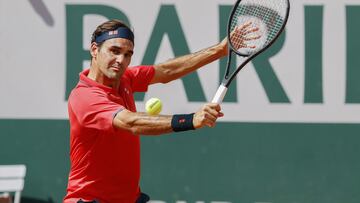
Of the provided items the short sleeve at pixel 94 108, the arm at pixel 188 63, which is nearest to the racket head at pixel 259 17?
the arm at pixel 188 63

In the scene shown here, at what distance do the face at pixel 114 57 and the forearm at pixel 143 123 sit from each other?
1.25 feet

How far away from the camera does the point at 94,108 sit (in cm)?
416

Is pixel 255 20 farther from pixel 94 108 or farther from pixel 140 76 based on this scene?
pixel 94 108

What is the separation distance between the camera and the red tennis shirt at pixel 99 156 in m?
4.29

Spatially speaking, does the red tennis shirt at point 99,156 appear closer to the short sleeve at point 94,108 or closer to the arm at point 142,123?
the short sleeve at point 94,108

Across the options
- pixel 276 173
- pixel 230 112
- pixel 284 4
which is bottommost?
pixel 276 173

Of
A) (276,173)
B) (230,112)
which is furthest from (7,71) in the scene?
(276,173)

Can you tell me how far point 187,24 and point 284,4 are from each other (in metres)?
1.89

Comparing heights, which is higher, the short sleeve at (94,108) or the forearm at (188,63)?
the forearm at (188,63)

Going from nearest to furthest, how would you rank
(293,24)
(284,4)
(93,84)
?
(93,84) < (284,4) < (293,24)

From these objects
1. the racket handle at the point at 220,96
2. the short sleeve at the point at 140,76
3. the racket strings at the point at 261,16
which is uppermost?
the racket strings at the point at 261,16

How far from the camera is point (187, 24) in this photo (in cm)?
666

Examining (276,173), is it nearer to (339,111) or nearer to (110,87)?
(339,111)

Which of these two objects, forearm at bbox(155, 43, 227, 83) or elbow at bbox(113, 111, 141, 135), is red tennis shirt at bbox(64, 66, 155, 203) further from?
forearm at bbox(155, 43, 227, 83)
